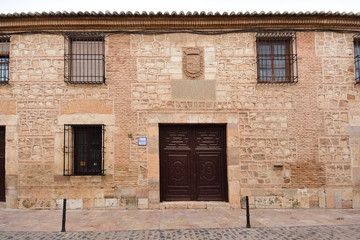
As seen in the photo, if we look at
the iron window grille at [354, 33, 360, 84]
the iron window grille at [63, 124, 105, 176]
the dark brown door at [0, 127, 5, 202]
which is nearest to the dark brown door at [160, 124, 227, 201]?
the iron window grille at [63, 124, 105, 176]

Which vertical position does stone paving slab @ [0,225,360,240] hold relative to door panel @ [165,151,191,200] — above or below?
below

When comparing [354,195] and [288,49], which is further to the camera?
[288,49]

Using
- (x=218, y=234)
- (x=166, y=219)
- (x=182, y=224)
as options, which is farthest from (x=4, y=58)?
(x=218, y=234)

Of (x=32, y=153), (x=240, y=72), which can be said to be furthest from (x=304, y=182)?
(x=32, y=153)

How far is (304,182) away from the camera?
6.18 meters

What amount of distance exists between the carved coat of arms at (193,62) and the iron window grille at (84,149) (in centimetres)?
284

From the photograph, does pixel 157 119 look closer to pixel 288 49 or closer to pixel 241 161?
pixel 241 161

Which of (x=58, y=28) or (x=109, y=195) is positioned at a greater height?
(x=58, y=28)

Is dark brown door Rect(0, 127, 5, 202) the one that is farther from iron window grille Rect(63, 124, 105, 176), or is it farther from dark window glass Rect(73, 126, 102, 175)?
dark window glass Rect(73, 126, 102, 175)

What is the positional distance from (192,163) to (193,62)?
112 inches

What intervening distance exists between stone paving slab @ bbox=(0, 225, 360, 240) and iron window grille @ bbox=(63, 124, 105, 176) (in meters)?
1.99

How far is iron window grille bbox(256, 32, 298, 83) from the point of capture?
6465 mm

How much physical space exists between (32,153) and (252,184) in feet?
20.0

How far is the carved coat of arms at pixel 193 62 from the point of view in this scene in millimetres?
6363
